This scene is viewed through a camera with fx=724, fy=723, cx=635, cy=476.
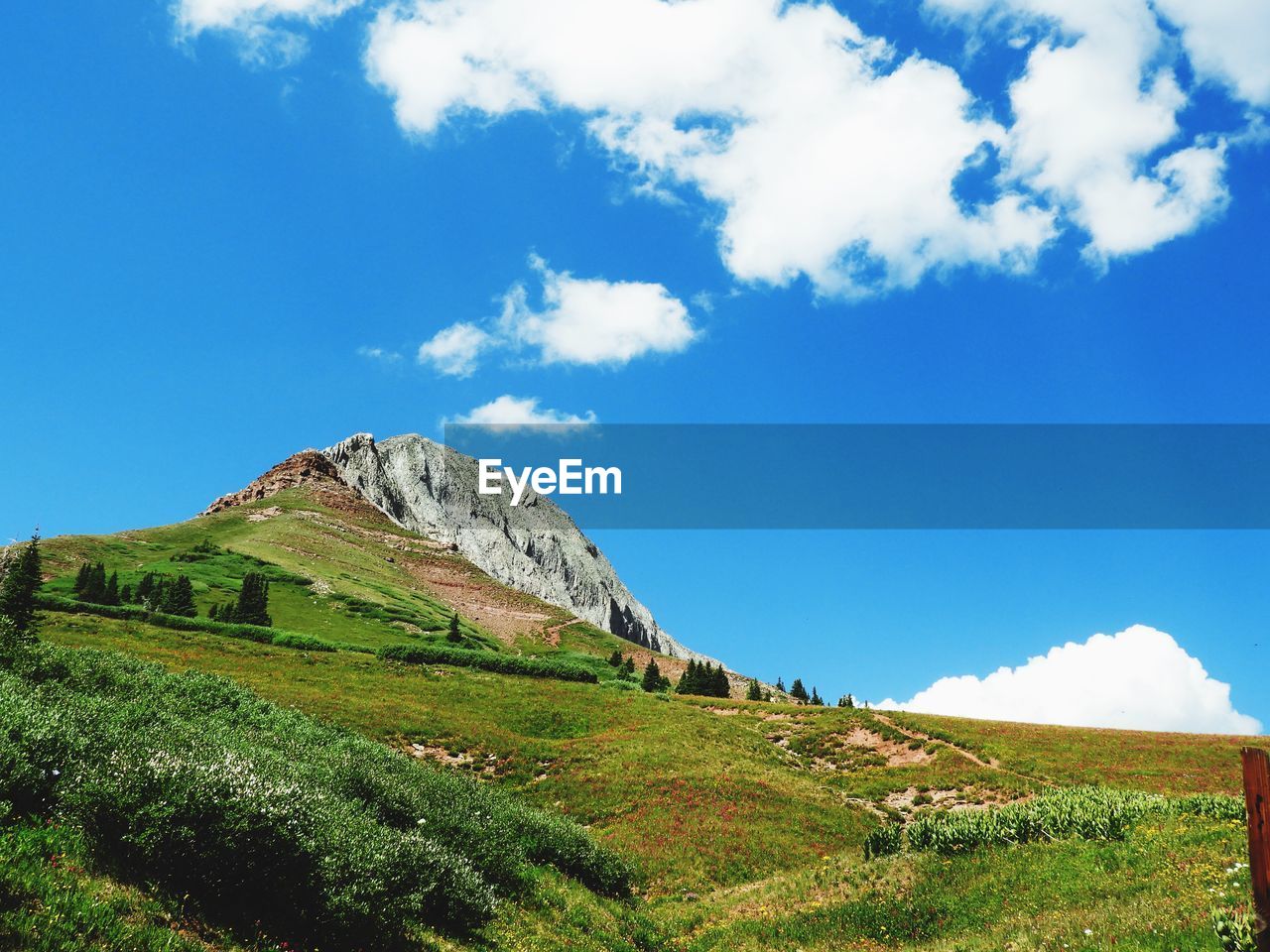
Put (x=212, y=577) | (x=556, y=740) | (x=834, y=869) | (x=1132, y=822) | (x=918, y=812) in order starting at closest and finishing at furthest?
1. (x=1132, y=822)
2. (x=834, y=869)
3. (x=918, y=812)
4. (x=556, y=740)
5. (x=212, y=577)

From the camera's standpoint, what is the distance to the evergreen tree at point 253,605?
82.1 m

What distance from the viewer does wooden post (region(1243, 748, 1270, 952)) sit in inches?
235

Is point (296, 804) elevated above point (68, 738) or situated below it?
below

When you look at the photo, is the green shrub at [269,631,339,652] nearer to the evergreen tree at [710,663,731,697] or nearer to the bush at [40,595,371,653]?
the bush at [40,595,371,653]

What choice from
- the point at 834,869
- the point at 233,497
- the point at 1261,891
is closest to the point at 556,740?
the point at 834,869

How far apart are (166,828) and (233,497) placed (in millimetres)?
186874

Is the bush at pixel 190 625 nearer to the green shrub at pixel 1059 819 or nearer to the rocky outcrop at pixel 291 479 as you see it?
the green shrub at pixel 1059 819

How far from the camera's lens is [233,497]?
174m

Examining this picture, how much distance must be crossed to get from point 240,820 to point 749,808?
87.8 feet

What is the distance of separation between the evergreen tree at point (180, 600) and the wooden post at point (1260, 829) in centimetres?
8797

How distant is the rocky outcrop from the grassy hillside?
81.4m

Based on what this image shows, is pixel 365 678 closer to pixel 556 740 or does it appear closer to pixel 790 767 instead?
pixel 556 740

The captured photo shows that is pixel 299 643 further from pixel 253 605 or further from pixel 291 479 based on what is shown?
pixel 291 479

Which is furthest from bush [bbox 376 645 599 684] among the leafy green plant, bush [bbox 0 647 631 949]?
the leafy green plant
